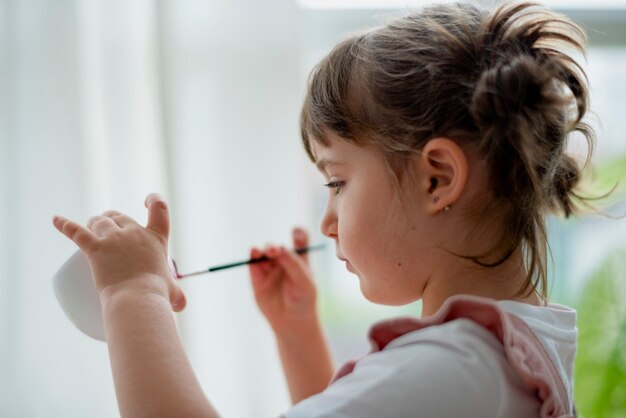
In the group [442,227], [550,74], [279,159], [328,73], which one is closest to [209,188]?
[279,159]

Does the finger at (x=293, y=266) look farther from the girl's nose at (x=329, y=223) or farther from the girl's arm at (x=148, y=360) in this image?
the girl's arm at (x=148, y=360)

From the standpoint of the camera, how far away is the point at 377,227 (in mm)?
887

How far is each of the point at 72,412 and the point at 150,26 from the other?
Answer: 62 centimetres

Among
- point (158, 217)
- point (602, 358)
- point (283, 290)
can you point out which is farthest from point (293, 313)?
point (602, 358)

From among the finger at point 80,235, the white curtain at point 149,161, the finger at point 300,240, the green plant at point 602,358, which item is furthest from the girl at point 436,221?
the green plant at point 602,358

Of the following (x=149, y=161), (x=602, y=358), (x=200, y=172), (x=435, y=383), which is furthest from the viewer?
(x=602, y=358)

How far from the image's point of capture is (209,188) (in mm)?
1325

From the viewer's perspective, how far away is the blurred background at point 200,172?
0.95m

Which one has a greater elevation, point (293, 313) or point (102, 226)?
point (102, 226)

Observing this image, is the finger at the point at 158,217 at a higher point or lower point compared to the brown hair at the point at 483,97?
lower

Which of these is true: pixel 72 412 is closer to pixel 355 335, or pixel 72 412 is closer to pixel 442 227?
pixel 442 227

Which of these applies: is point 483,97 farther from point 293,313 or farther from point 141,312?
point 293,313

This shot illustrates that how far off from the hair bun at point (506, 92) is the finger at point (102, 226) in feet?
1.37

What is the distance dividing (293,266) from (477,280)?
409mm
